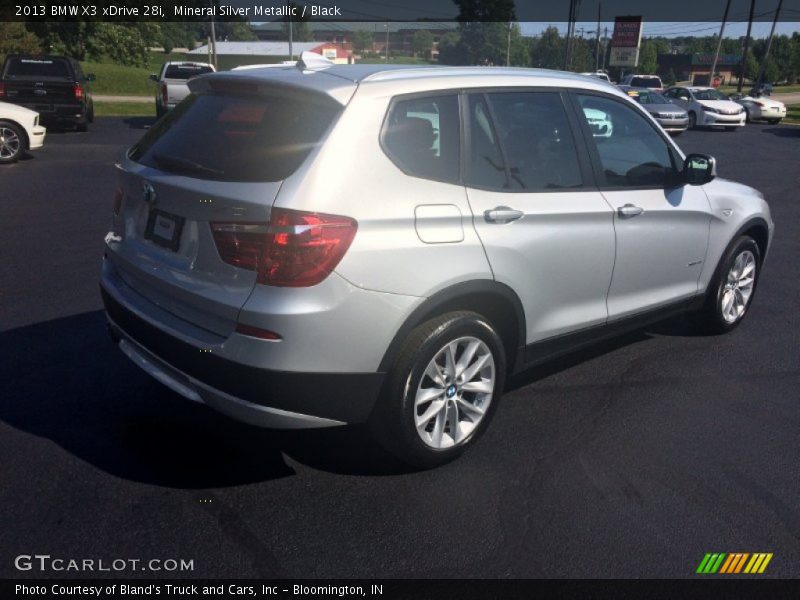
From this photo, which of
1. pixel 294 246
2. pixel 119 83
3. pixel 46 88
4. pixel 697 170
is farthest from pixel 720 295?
pixel 119 83

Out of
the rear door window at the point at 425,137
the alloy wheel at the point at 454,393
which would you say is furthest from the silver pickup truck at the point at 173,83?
the alloy wheel at the point at 454,393

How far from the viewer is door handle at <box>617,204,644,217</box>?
4371mm

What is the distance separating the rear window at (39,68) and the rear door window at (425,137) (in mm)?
18138

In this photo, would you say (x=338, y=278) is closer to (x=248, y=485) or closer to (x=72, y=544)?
(x=248, y=485)

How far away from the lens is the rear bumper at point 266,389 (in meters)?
3.15

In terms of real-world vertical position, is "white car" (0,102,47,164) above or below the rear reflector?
below

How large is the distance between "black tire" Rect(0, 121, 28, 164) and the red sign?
2343 inches

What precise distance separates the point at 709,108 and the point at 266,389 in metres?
29.3

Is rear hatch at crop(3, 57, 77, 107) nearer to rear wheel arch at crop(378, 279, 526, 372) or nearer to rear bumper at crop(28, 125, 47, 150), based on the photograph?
rear bumper at crop(28, 125, 47, 150)

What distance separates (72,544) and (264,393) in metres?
0.94

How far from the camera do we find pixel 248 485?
11.7 feet

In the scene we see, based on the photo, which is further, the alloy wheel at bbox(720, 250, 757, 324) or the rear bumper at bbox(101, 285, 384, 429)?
the alloy wheel at bbox(720, 250, 757, 324)

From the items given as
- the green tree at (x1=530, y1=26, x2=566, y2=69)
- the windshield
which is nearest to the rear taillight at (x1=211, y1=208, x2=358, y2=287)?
the windshield

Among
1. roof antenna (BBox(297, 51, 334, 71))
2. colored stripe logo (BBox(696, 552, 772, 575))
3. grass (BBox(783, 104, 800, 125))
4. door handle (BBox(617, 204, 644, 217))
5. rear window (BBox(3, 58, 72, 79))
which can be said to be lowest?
grass (BBox(783, 104, 800, 125))
